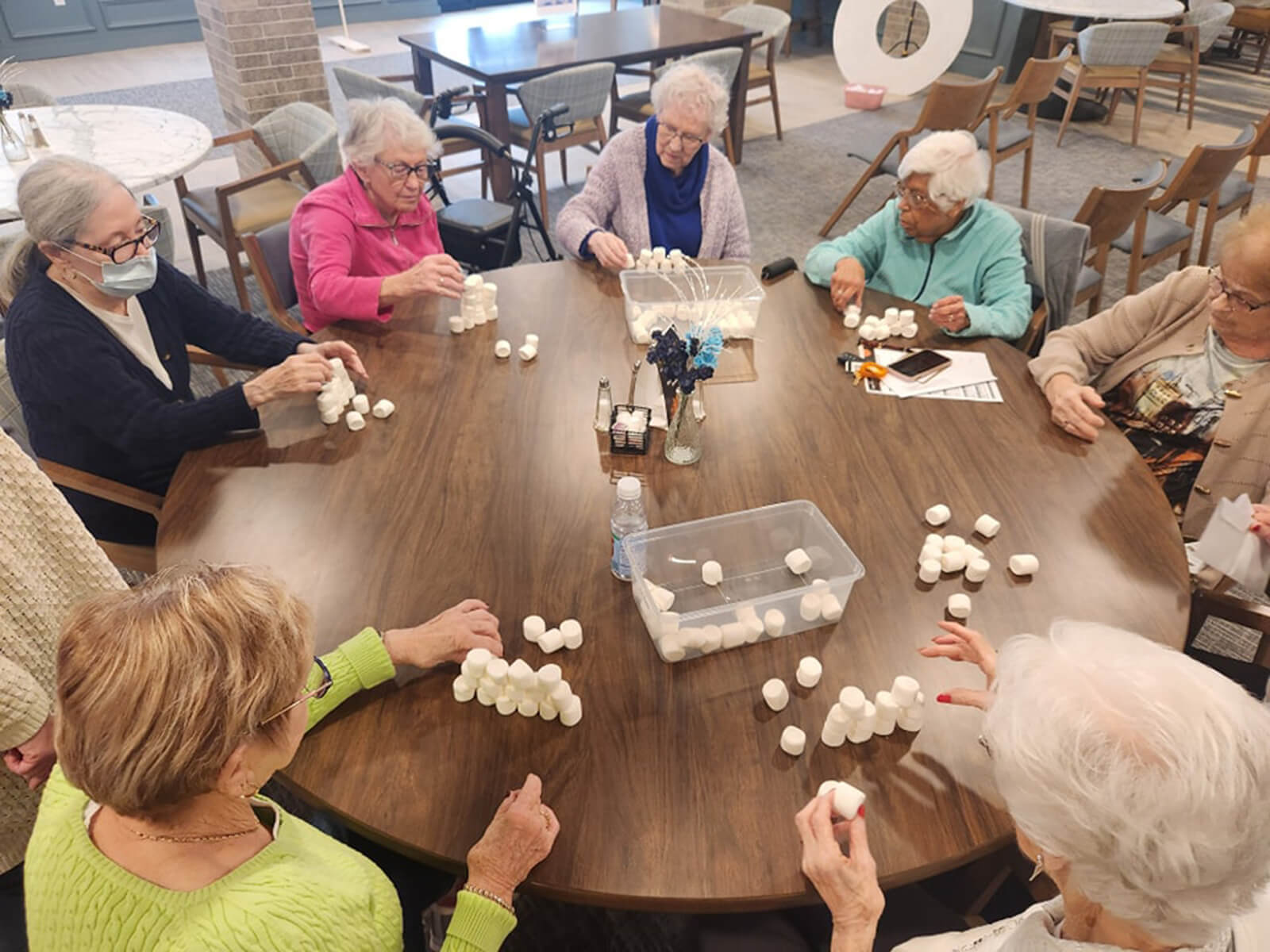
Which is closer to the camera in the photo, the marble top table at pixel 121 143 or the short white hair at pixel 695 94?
the short white hair at pixel 695 94

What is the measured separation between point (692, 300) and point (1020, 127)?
3761 mm

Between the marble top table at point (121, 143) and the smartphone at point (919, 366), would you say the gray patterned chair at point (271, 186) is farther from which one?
the smartphone at point (919, 366)

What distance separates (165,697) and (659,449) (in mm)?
1178

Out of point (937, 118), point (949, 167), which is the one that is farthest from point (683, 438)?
point (937, 118)

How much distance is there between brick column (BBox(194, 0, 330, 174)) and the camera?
14.1 feet

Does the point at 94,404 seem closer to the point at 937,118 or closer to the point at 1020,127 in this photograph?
the point at 937,118

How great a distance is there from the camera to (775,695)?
126 centimetres

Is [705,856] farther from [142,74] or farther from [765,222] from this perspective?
[142,74]

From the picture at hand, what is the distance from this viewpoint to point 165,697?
0.84 metres

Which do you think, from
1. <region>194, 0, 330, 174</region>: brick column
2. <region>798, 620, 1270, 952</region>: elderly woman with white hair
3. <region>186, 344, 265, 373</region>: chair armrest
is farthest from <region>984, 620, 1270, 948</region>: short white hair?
<region>194, 0, 330, 174</region>: brick column

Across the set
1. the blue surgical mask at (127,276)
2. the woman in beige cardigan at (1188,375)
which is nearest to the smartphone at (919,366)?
the woman in beige cardigan at (1188,375)

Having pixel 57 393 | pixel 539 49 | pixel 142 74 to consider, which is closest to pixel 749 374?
pixel 57 393

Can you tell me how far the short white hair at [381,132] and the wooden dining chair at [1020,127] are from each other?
3446mm

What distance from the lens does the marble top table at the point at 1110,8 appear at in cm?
560
